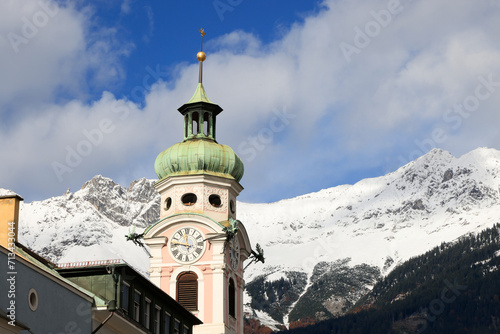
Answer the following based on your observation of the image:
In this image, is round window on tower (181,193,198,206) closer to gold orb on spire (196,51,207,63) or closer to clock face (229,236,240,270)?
clock face (229,236,240,270)

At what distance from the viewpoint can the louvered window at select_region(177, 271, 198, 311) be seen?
7406 cm

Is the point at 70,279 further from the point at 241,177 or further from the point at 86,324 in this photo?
the point at 241,177

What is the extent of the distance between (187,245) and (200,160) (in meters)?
6.60

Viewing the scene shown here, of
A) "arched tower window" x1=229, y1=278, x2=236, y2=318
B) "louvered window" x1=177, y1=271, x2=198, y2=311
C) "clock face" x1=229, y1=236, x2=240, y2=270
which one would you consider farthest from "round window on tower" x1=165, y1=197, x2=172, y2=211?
"arched tower window" x1=229, y1=278, x2=236, y2=318

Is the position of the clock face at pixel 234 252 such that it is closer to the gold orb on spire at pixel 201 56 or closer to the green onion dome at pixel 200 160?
the green onion dome at pixel 200 160

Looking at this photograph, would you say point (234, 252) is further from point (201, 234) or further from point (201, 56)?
point (201, 56)

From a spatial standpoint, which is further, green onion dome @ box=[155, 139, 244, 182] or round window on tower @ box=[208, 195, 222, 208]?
green onion dome @ box=[155, 139, 244, 182]

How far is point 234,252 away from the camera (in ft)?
254

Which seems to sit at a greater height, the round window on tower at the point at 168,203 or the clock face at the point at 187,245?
the round window on tower at the point at 168,203

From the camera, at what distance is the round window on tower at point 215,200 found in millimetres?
78062

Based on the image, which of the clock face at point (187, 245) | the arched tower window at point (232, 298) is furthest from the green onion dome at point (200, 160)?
the arched tower window at point (232, 298)

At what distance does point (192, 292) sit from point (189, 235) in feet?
12.9

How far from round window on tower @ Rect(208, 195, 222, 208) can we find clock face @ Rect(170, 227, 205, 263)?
3.18 meters

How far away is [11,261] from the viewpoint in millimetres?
36875
